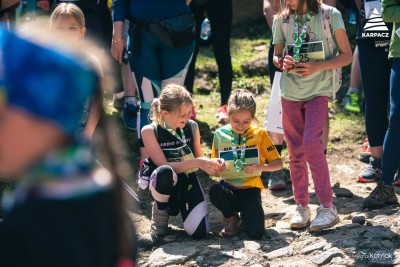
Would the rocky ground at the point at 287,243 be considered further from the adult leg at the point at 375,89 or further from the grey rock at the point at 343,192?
the adult leg at the point at 375,89

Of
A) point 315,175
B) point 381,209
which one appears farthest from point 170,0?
point 381,209

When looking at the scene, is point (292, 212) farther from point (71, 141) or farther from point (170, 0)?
point (71, 141)

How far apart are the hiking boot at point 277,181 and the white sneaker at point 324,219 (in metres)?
0.94

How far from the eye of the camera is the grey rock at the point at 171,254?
4.79m

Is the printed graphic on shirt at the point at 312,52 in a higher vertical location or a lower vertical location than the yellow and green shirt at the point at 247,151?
higher

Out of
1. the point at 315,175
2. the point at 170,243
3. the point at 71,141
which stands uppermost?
the point at 71,141

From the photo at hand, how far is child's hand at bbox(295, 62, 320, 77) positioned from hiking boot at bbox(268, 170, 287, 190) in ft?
4.25

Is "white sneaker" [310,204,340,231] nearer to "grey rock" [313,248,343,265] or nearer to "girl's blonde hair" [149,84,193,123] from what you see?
"grey rock" [313,248,343,265]

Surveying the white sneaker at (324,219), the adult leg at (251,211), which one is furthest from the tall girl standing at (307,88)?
the adult leg at (251,211)

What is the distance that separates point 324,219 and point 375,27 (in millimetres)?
1475

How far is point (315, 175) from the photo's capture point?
5145 millimetres

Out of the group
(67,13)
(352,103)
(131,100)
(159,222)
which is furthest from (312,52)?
(352,103)

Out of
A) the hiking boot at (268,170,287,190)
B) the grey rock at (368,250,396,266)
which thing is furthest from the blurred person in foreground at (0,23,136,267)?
the hiking boot at (268,170,287,190)

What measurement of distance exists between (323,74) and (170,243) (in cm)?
148
